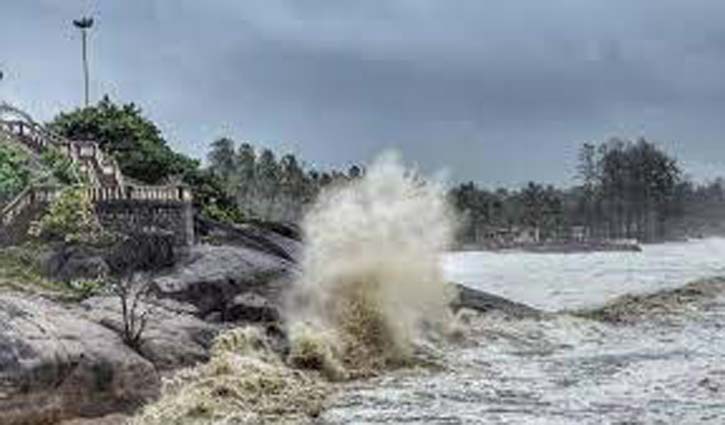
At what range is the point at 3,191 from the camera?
46.6 metres

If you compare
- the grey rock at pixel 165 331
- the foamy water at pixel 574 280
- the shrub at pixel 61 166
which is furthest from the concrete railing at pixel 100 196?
the foamy water at pixel 574 280

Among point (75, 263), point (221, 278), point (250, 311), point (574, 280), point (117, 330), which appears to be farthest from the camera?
point (574, 280)

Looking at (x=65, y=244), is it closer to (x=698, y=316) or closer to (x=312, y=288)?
(x=312, y=288)

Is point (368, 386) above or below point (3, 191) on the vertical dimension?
below

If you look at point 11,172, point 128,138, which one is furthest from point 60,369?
point 128,138

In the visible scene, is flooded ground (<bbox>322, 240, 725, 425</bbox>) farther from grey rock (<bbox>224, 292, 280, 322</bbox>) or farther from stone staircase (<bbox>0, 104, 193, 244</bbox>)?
stone staircase (<bbox>0, 104, 193, 244</bbox>)

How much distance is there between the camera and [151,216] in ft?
152

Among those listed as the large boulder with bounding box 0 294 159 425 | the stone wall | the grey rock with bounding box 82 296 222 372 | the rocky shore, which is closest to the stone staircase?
the stone wall

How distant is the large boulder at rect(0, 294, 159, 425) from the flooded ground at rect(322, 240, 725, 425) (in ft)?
12.2

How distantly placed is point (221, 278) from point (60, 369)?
16927 mm

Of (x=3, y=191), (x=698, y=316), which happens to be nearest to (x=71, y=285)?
(x=3, y=191)

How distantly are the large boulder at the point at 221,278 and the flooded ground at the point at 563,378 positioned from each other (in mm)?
6077

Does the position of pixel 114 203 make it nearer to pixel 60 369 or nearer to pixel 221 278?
pixel 221 278

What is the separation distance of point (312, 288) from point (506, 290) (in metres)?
38.8
